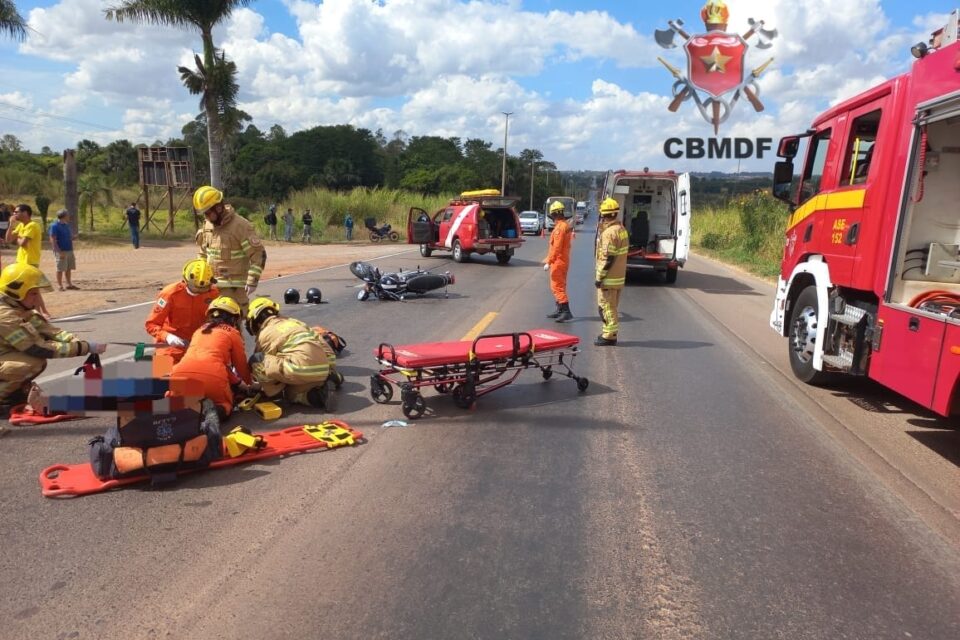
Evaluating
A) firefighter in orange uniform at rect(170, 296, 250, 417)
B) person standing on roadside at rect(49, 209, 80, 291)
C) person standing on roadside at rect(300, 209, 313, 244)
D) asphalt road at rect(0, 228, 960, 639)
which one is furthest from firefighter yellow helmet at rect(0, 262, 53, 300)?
person standing on roadside at rect(300, 209, 313, 244)

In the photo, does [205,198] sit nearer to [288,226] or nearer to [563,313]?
[563,313]

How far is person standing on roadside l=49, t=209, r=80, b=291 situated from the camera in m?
12.7

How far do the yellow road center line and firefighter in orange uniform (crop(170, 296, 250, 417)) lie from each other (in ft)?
10.9

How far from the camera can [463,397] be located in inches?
230

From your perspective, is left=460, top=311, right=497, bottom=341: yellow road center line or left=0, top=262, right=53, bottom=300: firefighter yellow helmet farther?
left=460, top=311, right=497, bottom=341: yellow road center line

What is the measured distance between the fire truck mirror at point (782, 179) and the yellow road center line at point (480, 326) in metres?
3.77

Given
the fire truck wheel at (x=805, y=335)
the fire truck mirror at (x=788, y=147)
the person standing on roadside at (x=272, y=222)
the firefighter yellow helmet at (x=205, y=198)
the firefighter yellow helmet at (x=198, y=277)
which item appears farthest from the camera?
the person standing on roadside at (x=272, y=222)

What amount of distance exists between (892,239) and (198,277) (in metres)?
5.77

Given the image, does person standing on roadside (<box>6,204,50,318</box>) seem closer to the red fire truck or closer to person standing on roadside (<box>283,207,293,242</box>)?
the red fire truck

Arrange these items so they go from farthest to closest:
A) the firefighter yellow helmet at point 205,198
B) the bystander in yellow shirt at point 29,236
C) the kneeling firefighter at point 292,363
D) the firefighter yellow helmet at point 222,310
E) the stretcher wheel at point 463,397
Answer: the bystander in yellow shirt at point 29,236 < the firefighter yellow helmet at point 205,198 < the stretcher wheel at point 463,397 < the kneeling firefighter at point 292,363 < the firefighter yellow helmet at point 222,310

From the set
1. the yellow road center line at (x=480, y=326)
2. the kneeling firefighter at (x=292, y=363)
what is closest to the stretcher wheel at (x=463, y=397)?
the kneeling firefighter at (x=292, y=363)

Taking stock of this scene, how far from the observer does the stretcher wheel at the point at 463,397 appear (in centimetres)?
582

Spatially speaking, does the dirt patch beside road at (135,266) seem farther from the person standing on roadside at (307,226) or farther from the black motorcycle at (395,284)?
the black motorcycle at (395,284)

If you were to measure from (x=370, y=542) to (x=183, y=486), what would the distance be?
4.69ft
